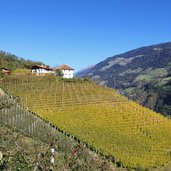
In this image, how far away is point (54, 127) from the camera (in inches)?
1377

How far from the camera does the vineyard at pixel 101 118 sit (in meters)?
31.8

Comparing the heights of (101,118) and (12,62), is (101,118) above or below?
below

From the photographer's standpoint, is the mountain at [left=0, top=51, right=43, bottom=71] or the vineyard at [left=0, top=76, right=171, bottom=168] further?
the mountain at [left=0, top=51, right=43, bottom=71]

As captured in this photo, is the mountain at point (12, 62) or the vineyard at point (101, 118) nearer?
the vineyard at point (101, 118)

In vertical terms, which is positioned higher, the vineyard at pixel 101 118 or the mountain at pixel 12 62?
the mountain at pixel 12 62

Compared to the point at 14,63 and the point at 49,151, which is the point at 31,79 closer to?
the point at 14,63

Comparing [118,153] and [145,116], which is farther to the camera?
[145,116]

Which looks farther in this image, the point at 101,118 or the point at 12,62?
the point at 12,62

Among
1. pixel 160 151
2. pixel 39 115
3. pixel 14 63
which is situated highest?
pixel 14 63

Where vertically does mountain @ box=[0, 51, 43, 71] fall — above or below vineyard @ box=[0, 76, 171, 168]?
above

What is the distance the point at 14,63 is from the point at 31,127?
38.9 metres

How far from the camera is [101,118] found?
39188 millimetres

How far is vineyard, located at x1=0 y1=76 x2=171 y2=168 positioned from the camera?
3180 centimetres

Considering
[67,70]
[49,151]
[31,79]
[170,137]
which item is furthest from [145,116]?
[67,70]
